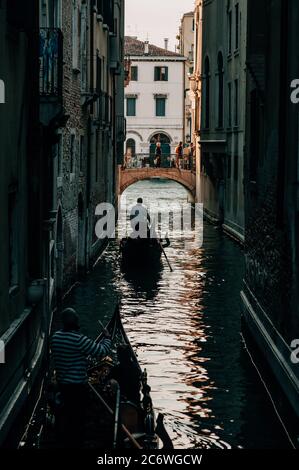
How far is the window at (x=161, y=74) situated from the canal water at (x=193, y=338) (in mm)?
54414

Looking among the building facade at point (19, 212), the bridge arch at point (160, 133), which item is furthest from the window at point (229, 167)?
the bridge arch at point (160, 133)

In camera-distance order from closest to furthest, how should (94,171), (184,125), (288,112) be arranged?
(288,112)
(94,171)
(184,125)

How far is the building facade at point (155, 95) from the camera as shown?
8775 centimetres

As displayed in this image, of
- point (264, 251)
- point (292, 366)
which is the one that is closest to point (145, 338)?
point (264, 251)

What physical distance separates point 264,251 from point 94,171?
580 inches

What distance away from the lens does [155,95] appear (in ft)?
290

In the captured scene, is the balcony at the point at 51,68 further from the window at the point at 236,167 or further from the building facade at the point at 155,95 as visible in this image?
the building facade at the point at 155,95

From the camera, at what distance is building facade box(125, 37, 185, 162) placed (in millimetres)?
87750

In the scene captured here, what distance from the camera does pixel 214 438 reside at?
1266 cm

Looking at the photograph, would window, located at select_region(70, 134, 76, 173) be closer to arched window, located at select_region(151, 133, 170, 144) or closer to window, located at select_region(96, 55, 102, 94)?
window, located at select_region(96, 55, 102, 94)

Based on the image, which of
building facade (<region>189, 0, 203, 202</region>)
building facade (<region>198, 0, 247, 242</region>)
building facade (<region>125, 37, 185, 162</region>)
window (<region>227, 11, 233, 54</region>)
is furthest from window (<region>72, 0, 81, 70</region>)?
building facade (<region>125, 37, 185, 162</region>)

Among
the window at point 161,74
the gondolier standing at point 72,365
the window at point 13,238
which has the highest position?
the window at point 161,74
